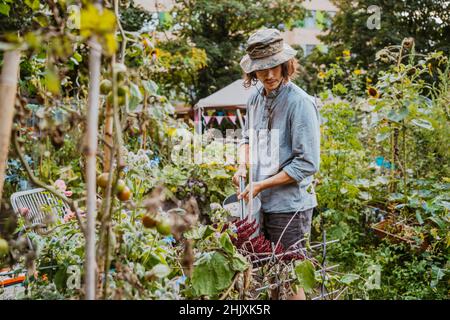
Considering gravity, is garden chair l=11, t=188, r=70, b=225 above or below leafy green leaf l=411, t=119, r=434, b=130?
below

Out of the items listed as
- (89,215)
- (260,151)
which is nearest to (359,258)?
(260,151)

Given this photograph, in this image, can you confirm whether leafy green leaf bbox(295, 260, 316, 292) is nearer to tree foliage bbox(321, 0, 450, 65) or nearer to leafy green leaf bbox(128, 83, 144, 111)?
leafy green leaf bbox(128, 83, 144, 111)

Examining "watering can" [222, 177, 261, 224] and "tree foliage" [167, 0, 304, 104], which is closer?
"watering can" [222, 177, 261, 224]

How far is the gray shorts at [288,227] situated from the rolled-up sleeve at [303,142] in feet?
0.64

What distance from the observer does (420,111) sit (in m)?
3.34

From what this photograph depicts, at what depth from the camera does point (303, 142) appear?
193cm

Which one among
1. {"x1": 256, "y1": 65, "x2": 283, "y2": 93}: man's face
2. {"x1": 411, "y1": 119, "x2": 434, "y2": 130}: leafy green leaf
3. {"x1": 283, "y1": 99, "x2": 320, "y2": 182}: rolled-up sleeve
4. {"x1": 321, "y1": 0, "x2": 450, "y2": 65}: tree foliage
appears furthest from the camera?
{"x1": 321, "y1": 0, "x2": 450, "y2": 65}: tree foliage

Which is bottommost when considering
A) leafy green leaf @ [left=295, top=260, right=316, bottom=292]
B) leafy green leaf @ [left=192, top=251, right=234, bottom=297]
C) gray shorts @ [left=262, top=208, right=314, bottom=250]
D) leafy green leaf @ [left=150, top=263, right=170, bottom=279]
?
gray shorts @ [left=262, top=208, right=314, bottom=250]

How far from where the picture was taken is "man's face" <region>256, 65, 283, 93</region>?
2041 millimetres

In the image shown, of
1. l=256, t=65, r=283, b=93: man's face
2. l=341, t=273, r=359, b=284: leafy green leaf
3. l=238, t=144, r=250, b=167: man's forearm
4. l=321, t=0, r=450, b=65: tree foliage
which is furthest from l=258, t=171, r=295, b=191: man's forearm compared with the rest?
l=321, t=0, r=450, b=65: tree foliage

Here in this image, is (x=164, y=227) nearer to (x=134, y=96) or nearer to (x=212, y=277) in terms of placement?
(x=134, y=96)
